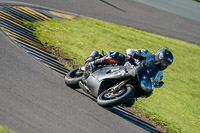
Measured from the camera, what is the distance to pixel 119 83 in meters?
6.91

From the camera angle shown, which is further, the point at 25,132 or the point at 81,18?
the point at 81,18

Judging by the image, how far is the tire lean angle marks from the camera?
7.88m

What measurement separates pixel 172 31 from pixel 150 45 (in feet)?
10.9

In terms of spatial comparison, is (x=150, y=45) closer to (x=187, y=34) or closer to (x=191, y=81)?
(x=191, y=81)

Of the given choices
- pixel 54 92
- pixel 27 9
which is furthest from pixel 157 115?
pixel 27 9

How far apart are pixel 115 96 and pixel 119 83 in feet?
1.20

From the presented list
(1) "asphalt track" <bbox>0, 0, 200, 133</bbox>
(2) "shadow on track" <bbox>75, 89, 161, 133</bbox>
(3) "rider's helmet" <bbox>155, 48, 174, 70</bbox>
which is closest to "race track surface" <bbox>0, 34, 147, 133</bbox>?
(1) "asphalt track" <bbox>0, 0, 200, 133</bbox>

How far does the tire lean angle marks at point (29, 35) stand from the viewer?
7.88m

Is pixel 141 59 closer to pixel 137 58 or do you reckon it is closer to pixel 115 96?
pixel 137 58

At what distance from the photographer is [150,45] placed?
14703 millimetres

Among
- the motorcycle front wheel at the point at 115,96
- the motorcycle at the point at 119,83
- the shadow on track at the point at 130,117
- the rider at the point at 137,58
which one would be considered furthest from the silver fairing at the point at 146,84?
the shadow on track at the point at 130,117

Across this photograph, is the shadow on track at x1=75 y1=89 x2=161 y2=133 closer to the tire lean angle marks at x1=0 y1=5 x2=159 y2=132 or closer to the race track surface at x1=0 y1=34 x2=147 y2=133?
the tire lean angle marks at x1=0 y1=5 x2=159 y2=132

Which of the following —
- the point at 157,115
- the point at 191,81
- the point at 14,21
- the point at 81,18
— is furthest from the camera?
the point at 81,18

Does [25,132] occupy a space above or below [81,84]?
above
